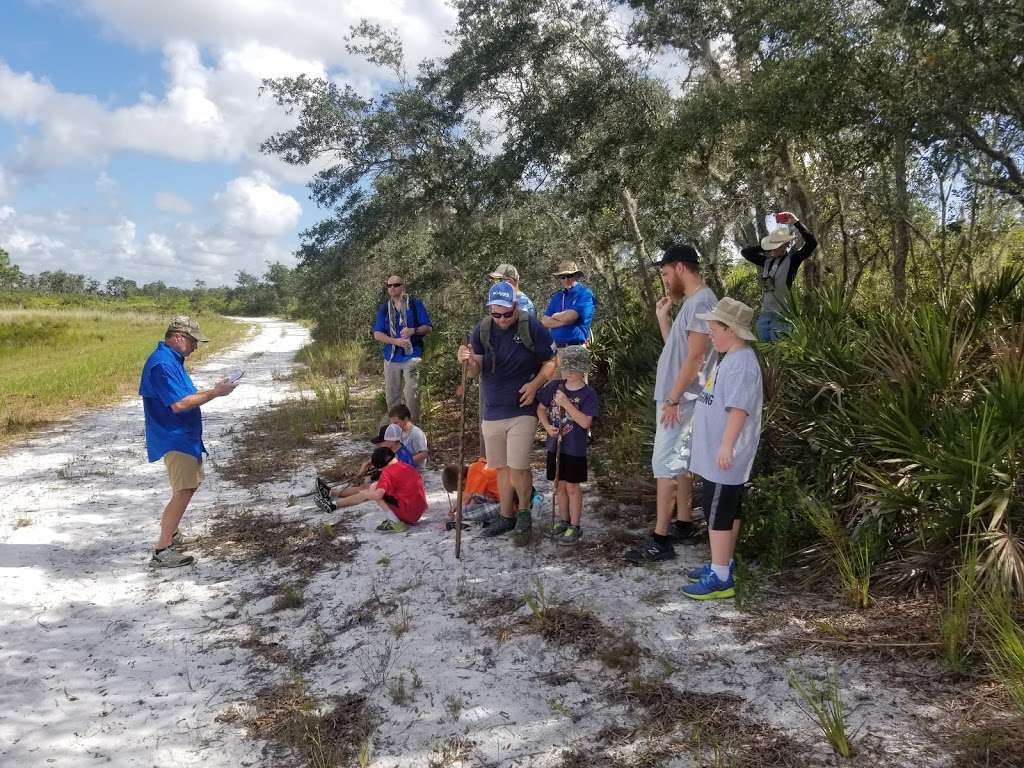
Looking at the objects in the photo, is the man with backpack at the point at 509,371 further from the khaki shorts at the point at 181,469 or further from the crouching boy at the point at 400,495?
the khaki shorts at the point at 181,469

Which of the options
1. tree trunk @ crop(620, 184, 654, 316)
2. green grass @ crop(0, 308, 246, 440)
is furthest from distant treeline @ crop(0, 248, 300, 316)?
tree trunk @ crop(620, 184, 654, 316)

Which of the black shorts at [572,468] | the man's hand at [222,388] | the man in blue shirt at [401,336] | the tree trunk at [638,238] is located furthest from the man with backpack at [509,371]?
the tree trunk at [638,238]

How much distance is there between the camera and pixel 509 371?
4.78m

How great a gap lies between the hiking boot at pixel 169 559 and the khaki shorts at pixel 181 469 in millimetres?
464

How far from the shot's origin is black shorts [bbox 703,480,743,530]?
3.66 meters

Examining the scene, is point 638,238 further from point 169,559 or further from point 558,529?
point 169,559

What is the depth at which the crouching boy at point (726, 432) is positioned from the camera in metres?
3.51

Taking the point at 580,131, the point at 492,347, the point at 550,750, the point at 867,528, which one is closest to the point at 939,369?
the point at 867,528

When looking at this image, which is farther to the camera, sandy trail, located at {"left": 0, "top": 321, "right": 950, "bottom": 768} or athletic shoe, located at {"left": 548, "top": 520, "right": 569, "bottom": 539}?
athletic shoe, located at {"left": 548, "top": 520, "right": 569, "bottom": 539}

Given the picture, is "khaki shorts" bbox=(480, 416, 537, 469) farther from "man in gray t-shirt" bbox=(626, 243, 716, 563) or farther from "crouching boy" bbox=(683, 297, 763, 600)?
"crouching boy" bbox=(683, 297, 763, 600)

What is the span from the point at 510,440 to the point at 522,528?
720mm

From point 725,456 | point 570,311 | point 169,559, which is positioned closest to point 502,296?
point 570,311

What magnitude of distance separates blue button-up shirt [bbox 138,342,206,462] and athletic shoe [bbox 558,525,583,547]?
2852 millimetres

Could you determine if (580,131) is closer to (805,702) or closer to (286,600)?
(286,600)
